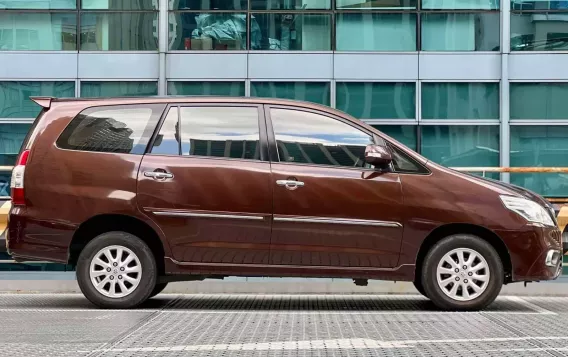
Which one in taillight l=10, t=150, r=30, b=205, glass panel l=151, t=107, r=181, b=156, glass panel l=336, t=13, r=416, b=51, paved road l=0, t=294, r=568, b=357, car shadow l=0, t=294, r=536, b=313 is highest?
glass panel l=336, t=13, r=416, b=51

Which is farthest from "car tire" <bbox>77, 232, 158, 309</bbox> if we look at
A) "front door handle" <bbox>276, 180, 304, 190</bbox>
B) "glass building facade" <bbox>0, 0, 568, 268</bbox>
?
"glass building facade" <bbox>0, 0, 568, 268</bbox>

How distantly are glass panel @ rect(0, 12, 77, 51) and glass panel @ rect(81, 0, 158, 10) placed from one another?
15.4 inches

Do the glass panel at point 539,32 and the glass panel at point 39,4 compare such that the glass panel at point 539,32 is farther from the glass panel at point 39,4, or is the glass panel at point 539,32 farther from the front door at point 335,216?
the front door at point 335,216

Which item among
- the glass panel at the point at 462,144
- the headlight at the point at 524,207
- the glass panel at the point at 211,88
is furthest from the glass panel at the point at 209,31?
the headlight at the point at 524,207

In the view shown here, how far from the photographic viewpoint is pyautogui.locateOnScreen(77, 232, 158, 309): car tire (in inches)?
365

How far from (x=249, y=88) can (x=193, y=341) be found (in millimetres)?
17126

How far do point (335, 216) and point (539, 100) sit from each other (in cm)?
1523

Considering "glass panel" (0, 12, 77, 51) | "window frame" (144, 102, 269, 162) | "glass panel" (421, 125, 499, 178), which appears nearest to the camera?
"window frame" (144, 102, 269, 162)

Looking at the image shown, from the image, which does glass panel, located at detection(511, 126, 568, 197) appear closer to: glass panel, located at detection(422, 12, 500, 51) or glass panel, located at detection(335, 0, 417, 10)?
glass panel, located at detection(422, 12, 500, 51)

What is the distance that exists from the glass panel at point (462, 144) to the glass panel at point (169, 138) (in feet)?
47.8

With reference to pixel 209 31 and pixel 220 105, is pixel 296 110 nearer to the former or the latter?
pixel 220 105

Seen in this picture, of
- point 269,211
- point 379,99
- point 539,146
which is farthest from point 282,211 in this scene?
point 539,146

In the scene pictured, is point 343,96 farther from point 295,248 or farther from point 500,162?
point 295,248

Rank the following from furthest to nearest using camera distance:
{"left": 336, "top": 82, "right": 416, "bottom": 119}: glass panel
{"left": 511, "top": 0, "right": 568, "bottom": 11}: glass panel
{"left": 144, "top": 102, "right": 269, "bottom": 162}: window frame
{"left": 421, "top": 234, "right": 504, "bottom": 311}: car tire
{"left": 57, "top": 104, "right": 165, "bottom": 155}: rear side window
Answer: {"left": 336, "top": 82, "right": 416, "bottom": 119}: glass panel < {"left": 511, "top": 0, "right": 568, "bottom": 11}: glass panel < {"left": 57, "top": 104, "right": 165, "bottom": 155}: rear side window < {"left": 144, "top": 102, "right": 269, "bottom": 162}: window frame < {"left": 421, "top": 234, "right": 504, "bottom": 311}: car tire
